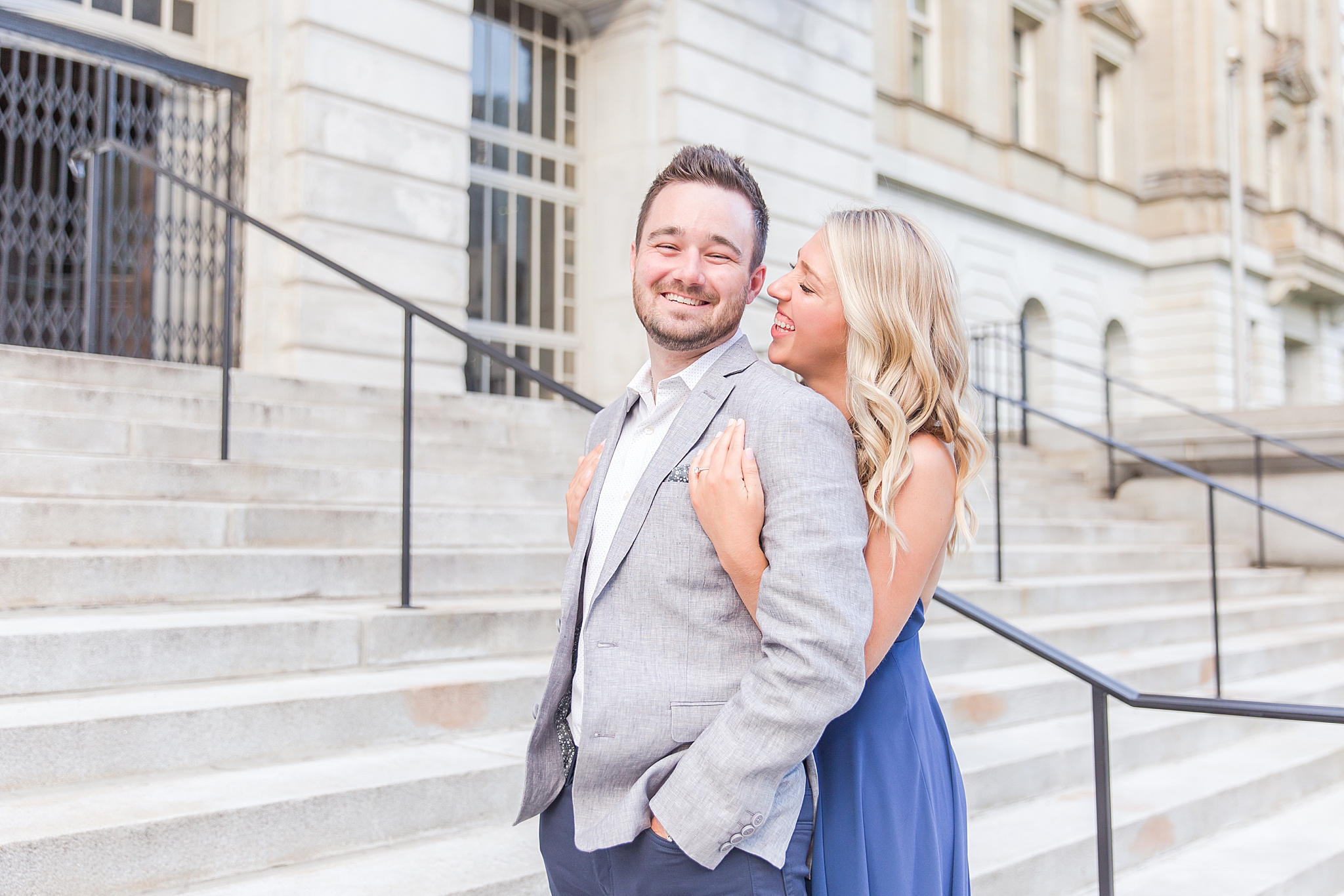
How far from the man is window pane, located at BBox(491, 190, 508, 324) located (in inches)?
344

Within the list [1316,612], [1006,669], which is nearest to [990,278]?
[1316,612]

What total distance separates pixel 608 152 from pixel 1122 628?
6.75 m

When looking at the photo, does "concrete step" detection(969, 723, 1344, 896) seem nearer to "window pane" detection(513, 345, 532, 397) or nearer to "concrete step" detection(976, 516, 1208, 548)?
"concrete step" detection(976, 516, 1208, 548)

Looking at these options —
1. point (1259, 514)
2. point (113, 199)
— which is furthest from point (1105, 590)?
point (113, 199)

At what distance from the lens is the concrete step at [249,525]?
430 centimetres

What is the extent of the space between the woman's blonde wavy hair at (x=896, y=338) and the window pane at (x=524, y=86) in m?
9.41

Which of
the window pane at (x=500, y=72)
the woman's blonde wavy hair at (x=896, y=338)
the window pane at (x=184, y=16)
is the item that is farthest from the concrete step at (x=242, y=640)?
the window pane at (x=500, y=72)

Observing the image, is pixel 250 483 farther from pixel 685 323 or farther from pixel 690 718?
pixel 690 718

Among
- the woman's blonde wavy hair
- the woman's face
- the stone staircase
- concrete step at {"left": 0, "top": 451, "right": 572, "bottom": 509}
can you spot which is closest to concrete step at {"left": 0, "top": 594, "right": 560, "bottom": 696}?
the stone staircase

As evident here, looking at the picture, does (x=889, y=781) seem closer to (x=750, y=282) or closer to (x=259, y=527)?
(x=750, y=282)

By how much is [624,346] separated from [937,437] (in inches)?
354

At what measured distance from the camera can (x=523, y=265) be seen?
424 inches

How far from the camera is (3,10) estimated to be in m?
7.06

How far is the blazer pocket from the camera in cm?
166
